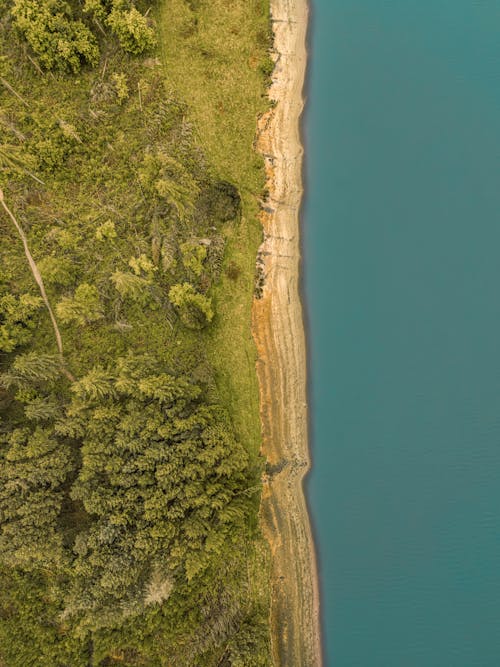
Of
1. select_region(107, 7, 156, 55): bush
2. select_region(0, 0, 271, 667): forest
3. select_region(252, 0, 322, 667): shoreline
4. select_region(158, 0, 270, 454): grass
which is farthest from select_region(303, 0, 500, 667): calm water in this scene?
select_region(107, 7, 156, 55): bush

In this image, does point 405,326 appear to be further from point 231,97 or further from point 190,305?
point 231,97

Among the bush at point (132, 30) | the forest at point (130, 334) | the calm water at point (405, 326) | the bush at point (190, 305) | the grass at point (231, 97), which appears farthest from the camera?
the grass at point (231, 97)

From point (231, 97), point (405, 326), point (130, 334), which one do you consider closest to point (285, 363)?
point (405, 326)

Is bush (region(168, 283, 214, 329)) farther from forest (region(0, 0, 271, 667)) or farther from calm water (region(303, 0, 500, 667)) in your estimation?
calm water (region(303, 0, 500, 667))

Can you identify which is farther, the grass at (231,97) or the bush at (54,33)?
the grass at (231,97)

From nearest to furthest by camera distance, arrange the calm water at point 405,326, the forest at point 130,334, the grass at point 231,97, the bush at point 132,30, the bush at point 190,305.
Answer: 1. the forest at point 130,334
2. the bush at point 190,305
3. the bush at point 132,30
4. the calm water at point 405,326
5. the grass at point 231,97

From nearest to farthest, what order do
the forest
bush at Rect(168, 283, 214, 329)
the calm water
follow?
the forest, bush at Rect(168, 283, 214, 329), the calm water

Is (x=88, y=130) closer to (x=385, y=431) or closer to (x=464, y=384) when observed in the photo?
(x=385, y=431)

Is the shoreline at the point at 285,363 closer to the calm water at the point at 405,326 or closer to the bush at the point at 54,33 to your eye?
the calm water at the point at 405,326

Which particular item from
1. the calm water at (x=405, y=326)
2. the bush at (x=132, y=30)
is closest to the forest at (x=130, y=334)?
the bush at (x=132, y=30)
